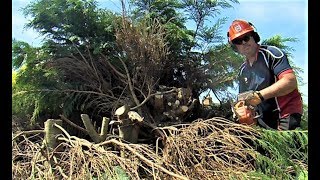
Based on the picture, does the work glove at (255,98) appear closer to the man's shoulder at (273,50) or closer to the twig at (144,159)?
the man's shoulder at (273,50)

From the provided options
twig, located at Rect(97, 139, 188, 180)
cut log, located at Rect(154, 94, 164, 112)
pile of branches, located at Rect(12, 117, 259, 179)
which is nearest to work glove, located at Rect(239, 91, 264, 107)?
pile of branches, located at Rect(12, 117, 259, 179)

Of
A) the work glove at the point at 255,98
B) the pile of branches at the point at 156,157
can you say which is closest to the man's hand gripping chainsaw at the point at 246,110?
the work glove at the point at 255,98

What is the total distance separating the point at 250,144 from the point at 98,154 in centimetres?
63

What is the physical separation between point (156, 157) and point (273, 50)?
2.45 ft

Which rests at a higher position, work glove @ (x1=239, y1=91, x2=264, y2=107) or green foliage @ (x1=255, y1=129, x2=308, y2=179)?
work glove @ (x1=239, y1=91, x2=264, y2=107)

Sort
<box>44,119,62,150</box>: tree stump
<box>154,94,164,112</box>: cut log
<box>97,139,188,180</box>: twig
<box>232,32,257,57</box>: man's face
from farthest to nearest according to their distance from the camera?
<box>154,94,164,112</box>: cut log → <box>232,32,257,57</box>: man's face → <box>44,119,62,150</box>: tree stump → <box>97,139,188,180</box>: twig

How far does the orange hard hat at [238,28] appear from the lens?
1.96m

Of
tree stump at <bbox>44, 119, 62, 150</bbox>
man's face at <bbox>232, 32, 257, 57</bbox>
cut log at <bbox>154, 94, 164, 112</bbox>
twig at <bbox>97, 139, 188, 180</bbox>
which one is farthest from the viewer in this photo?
cut log at <bbox>154, 94, 164, 112</bbox>

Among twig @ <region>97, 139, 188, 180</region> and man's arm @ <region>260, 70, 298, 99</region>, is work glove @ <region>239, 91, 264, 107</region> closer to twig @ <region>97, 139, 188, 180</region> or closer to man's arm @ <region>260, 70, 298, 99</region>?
man's arm @ <region>260, 70, 298, 99</region>

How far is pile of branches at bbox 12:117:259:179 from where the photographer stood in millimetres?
1653

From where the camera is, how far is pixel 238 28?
6.54 feet

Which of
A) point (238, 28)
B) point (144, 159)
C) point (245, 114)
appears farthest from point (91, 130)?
point (238, 28)

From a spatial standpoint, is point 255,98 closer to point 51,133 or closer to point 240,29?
point 240,29
